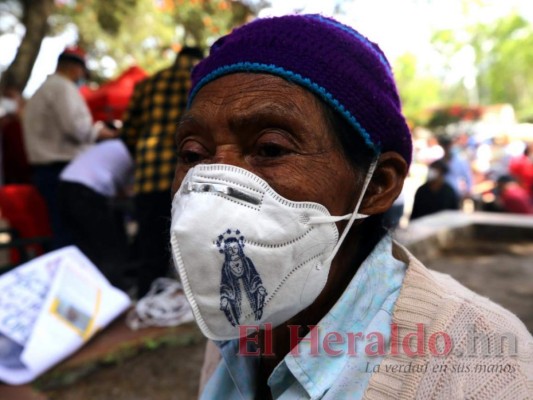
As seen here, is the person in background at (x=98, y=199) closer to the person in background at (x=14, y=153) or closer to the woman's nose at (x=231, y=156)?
the person in background at (x=14, y=153)

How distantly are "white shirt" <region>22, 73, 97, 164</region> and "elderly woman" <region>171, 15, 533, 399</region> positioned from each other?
9.00 ft

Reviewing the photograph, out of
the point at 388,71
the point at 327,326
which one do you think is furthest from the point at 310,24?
the point at 327,326

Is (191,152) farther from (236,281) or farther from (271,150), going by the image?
(236,281)

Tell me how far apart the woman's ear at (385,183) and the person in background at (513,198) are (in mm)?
7662

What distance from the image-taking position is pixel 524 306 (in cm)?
454

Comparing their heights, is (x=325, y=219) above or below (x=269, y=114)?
below

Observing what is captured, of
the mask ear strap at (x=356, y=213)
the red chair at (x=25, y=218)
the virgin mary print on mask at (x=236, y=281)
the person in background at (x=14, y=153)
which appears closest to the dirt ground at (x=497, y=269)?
the mask ear strap at (x=356, y=213)

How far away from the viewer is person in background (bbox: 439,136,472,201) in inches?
330

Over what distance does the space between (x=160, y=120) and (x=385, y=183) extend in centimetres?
240

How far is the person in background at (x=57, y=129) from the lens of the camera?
386cm

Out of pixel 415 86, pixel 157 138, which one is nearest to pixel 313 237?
pixel 157 138

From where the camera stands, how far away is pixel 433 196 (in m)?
7.47

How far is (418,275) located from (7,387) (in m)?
2.17

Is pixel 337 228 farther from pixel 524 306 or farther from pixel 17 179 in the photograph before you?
pixel 17 179
